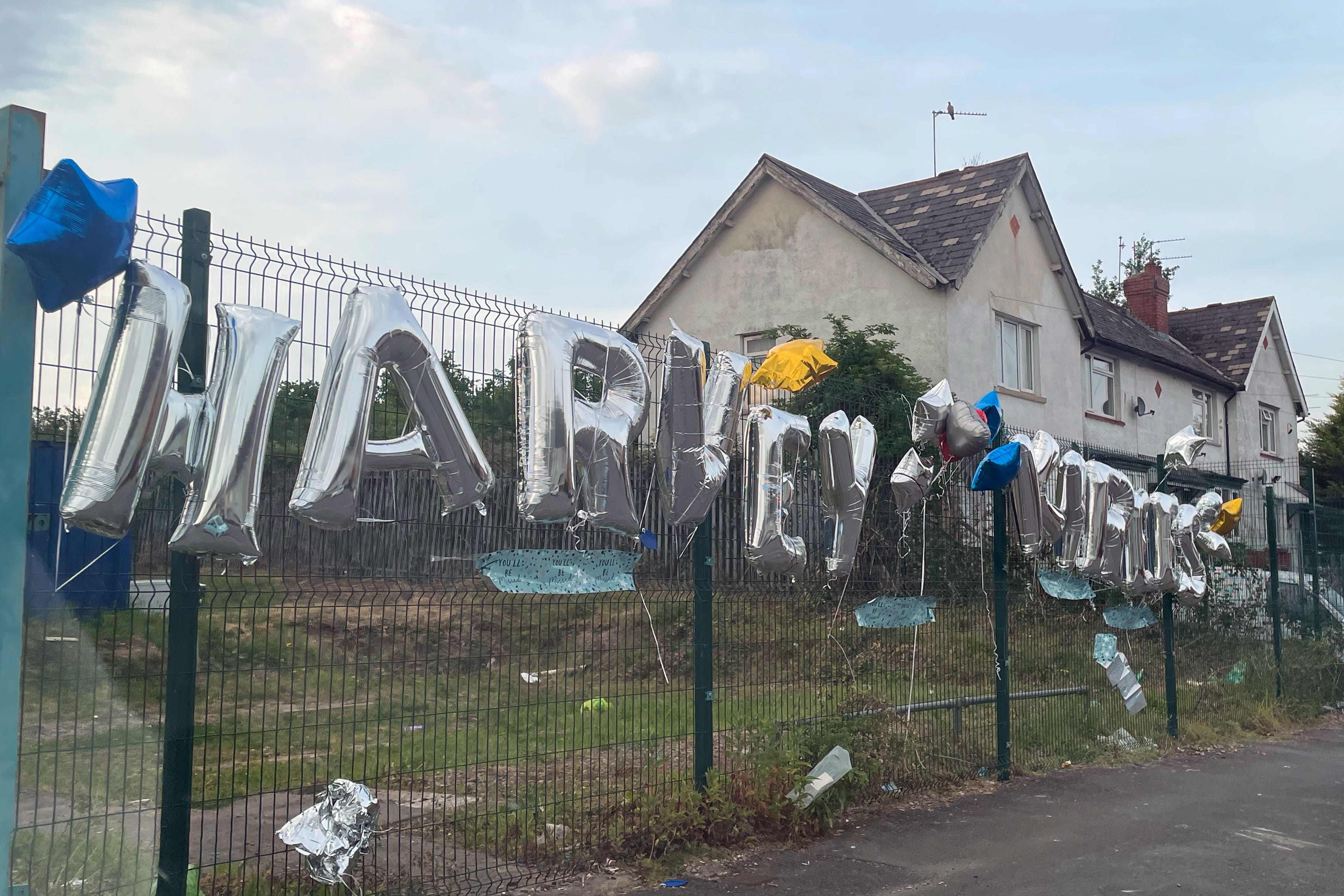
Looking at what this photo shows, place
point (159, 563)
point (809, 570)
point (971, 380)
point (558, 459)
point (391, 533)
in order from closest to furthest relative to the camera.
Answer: point (159, 563) < point (391, 533) < point (558, 459) < point (809, 570) < point (971, 380)

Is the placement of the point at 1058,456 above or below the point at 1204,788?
above

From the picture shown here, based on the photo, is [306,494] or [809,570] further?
[809,570]

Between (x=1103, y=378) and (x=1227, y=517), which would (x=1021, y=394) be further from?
(x=1227, y=517)

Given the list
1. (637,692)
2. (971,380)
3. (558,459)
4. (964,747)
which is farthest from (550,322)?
(971,380)

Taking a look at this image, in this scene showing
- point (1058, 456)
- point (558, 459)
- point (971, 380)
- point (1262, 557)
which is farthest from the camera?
point (971, 380)

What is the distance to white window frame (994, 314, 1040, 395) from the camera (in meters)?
18.8

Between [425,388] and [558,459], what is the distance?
655 mm

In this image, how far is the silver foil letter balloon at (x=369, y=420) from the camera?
4047 mm

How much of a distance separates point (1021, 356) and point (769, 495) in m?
14.6

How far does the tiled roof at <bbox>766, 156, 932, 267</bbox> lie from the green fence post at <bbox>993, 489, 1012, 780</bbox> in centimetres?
1002

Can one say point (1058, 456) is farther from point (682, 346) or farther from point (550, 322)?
point (550, 322)

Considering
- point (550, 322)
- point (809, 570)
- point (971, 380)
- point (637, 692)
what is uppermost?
point (971, 380)

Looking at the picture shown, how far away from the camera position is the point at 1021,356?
1934cm

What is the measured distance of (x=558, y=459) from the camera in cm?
473
